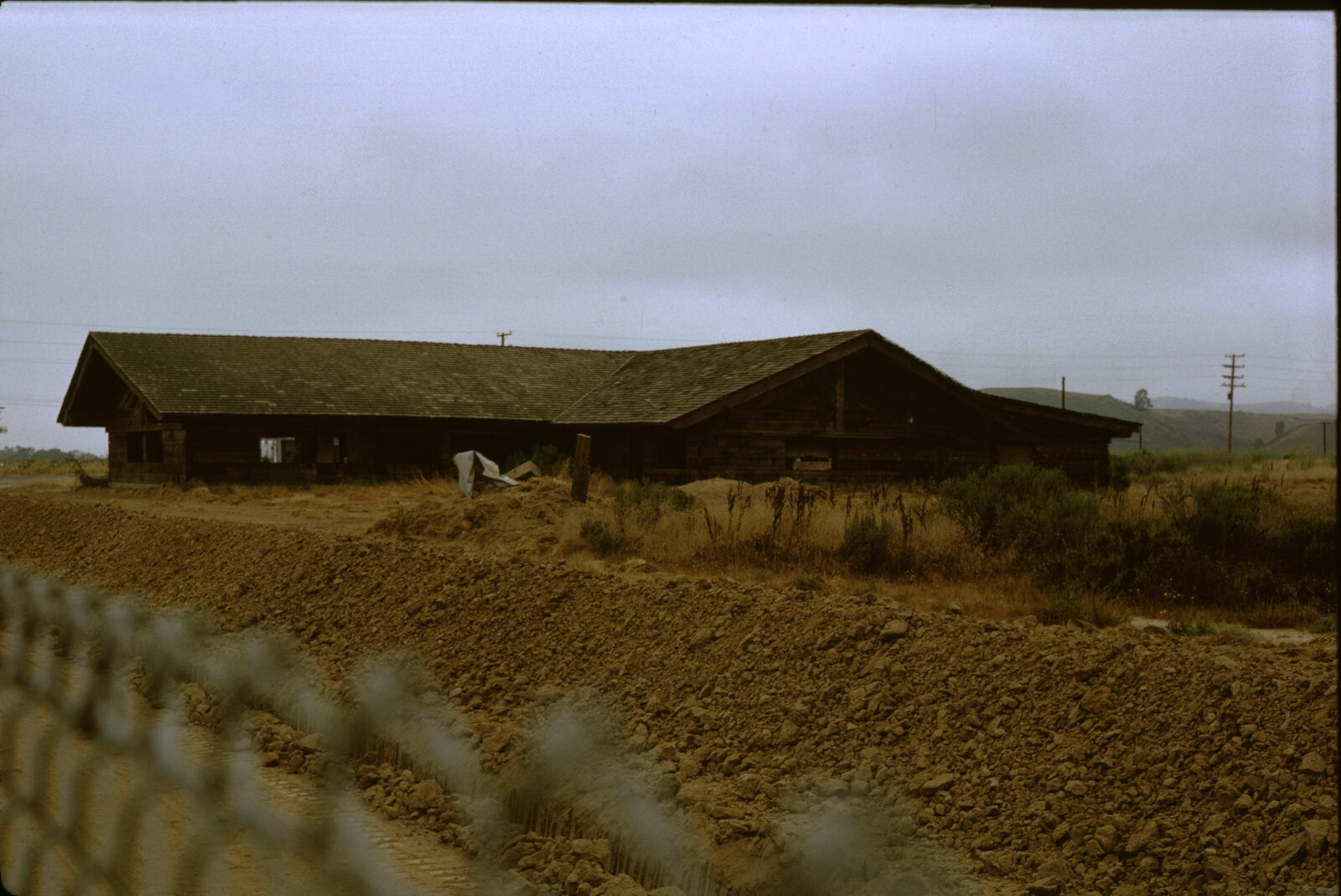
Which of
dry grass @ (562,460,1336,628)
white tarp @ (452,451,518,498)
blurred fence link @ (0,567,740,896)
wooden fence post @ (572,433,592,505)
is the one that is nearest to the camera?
blurred fence link @ (0,567,740,896)

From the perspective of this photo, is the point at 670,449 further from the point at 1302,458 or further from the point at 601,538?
the point at 1302,458

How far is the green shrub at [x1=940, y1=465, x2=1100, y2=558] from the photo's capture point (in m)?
11.4

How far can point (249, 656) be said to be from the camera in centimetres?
1048

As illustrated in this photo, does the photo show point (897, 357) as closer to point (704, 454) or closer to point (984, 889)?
point (704, 454)

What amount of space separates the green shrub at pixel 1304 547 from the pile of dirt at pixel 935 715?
3.12 metres

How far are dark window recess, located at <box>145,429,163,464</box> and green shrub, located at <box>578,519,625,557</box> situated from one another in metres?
20.7

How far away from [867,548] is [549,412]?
19.6 metres

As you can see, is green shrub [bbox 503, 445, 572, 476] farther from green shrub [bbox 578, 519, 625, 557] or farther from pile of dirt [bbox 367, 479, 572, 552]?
green shrub [bbox 578, 519, 625, 557]

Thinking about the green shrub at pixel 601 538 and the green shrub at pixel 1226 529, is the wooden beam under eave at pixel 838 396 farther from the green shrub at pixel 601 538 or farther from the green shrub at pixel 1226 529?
the green shrub at pixel 1226 529

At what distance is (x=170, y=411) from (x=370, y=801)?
20890 millimetres

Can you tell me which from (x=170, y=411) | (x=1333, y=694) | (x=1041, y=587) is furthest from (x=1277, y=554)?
(x=170, y=411)

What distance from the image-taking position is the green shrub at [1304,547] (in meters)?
10.6

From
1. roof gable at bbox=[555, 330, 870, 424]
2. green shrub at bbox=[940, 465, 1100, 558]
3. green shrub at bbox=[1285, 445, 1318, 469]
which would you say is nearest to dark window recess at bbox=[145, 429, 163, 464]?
roof gable at bbox=[555, 330, 870, 424]

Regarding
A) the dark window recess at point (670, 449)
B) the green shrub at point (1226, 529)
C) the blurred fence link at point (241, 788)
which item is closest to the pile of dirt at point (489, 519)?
the blurred fence link at point (241, 788)
